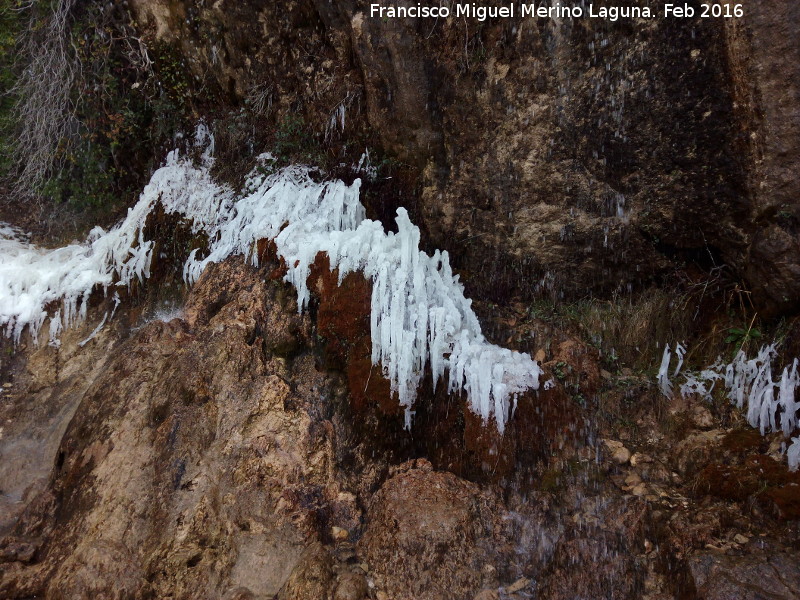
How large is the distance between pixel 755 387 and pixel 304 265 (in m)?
3.50

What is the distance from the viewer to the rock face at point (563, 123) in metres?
3.85

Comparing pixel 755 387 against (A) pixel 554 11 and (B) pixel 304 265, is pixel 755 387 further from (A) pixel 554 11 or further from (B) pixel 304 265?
(B) pixel 304 265

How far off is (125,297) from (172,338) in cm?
135

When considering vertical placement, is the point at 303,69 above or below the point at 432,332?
above

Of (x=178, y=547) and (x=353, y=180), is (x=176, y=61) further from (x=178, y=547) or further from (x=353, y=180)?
(x=178, y=547)

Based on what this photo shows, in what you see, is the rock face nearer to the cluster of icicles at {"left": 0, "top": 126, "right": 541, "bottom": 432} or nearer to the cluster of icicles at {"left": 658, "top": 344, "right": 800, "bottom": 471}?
the cluster of icicles at {"left": 658, "top": 344, "right": 800, "bottom": 471}

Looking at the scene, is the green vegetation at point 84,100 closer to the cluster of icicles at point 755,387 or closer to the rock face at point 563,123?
the rock face at point 563,123

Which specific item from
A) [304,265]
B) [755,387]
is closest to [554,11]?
[304,265]

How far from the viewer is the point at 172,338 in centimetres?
482

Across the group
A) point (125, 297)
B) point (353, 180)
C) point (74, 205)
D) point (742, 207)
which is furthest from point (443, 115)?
point (74, 205)

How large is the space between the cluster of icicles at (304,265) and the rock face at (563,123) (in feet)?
2.26

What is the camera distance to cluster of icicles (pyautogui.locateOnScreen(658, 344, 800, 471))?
11.8 feet

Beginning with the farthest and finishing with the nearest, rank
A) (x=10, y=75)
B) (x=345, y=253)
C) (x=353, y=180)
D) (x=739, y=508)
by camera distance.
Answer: (x=10, y=75)
(x=353, y=180)
(x=345, y=253)
(x=739, y=508)

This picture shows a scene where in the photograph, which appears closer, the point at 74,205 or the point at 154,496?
the point at 154,496
